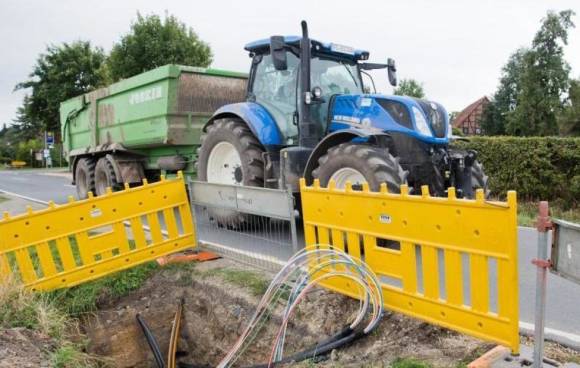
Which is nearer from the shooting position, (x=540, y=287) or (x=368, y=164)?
(x=540, y=287)

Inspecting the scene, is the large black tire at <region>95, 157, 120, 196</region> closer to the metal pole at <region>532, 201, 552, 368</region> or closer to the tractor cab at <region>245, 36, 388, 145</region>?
the tractor cab at <region>245, 36, 388, 145</region>

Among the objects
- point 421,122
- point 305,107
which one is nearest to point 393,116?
point 421,122

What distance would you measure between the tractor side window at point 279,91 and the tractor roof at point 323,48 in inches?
7.6

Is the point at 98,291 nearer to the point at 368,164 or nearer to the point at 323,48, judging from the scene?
the point at 368,164

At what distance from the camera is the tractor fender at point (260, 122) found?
6.92m

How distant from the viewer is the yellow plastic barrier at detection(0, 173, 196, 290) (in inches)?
202

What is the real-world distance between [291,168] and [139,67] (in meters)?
20.4

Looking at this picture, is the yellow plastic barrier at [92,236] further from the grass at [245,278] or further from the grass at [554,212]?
the grass at [554,212]

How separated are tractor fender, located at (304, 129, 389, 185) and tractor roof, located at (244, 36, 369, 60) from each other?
153cm

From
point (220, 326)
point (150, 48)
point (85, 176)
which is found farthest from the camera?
point (150, 48)

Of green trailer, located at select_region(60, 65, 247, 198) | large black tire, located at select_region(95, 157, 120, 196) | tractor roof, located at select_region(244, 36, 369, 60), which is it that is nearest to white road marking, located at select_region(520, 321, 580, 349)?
tractor roof, located at select_region(244, 36, 369, 60)

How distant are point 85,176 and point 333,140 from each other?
8688mm

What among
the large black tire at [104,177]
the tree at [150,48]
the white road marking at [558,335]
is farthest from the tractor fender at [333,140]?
the tree at [150,48]

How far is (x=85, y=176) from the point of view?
496 inches
